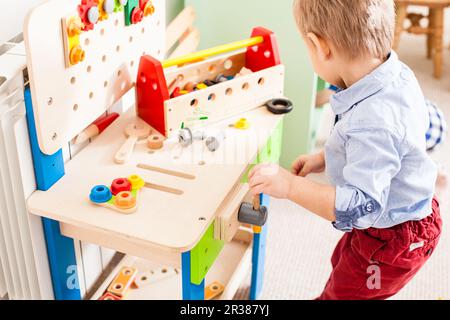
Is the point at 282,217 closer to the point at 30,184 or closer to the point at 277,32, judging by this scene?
the point at 277,32

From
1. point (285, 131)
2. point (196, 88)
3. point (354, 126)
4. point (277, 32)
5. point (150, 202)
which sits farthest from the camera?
point (285, 131)

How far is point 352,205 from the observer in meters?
0.87

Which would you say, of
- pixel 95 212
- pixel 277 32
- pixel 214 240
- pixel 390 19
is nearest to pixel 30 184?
pixel 95 212

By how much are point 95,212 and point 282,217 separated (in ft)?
3.22

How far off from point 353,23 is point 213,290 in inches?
31.4

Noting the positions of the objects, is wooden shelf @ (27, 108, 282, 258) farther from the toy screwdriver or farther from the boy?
the boy

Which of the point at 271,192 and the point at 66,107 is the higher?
the point at 66,107

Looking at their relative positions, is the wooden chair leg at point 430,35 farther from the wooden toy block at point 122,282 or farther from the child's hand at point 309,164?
the wooden toy block at point 122,282

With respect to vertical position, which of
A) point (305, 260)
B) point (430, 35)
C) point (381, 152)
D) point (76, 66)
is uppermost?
point (76, 66)

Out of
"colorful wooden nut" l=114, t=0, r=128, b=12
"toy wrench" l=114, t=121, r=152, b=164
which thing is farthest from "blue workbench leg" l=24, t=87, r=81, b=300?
"colorful wooden nut" l=114, t=0, r=128, b=12

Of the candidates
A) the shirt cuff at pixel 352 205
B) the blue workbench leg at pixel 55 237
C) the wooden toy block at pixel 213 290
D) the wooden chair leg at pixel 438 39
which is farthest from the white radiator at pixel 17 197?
the wooden chair leg at pixel 438 39

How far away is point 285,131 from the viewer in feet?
6.30

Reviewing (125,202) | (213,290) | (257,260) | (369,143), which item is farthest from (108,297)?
(369,143)

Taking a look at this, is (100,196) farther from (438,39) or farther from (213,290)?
(438,39)
